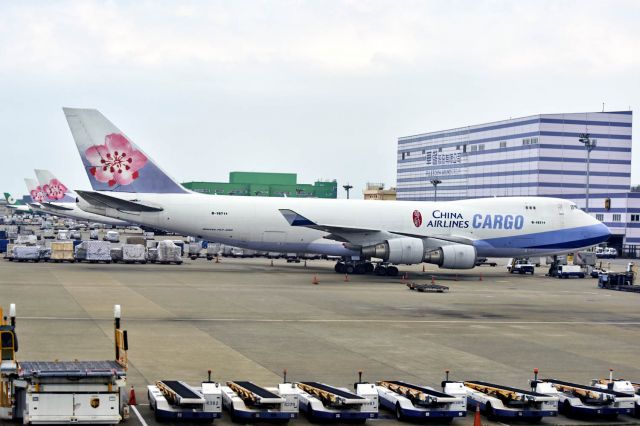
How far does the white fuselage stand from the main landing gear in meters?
1.46

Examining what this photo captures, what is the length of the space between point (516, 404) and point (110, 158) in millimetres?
43200

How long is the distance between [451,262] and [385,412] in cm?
3902

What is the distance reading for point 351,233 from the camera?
60219mm

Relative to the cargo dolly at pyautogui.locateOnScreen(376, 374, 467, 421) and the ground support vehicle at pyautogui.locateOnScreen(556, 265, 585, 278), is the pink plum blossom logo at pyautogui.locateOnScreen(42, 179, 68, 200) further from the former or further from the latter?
the cargo dolly at pyautogui.locateOnScreen(376, 374, 467, 421)

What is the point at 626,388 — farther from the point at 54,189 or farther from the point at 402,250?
the point at 54,189

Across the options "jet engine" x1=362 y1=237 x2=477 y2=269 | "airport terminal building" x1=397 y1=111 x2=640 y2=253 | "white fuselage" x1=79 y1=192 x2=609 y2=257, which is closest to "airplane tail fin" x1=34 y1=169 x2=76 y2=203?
"airport terminal building" x1=397 y1=111 x2=640 y2=253

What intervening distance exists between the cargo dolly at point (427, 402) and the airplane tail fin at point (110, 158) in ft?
135

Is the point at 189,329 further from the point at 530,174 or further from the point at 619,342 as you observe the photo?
the point at 530,174

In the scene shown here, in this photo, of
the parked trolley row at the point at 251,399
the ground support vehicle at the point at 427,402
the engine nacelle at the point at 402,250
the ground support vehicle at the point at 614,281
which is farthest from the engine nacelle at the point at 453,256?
the ground support vehicle at the point at 427,402

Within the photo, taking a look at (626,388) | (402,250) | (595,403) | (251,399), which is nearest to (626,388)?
(626,388)

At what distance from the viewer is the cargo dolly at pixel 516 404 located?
19922 millimetres

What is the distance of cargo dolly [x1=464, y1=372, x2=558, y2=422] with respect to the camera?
65.4 ft

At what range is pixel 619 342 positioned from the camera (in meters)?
33.1

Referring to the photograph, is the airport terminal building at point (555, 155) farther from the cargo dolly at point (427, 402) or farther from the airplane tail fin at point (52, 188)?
the cargo dolly at point (427, 402)
